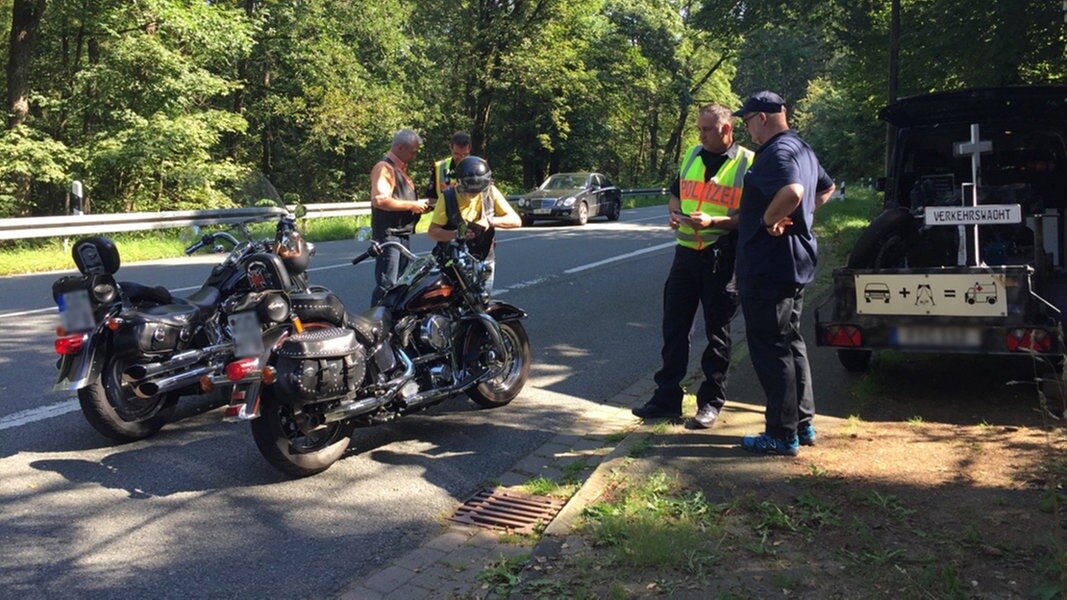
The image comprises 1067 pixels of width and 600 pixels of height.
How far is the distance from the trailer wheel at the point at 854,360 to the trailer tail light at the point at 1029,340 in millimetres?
1370

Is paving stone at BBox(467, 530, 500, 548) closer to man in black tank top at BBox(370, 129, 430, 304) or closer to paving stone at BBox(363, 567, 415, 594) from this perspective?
paving stone at BBox(363, 567, 415, 594)

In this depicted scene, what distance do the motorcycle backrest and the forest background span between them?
1081 cm

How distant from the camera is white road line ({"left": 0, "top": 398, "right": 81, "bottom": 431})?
5.48m

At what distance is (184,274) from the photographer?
12344mm

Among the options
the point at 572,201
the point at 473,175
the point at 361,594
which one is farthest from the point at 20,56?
the point at 361,594

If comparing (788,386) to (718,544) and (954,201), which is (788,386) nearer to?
(718,544)

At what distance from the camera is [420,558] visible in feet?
12.7

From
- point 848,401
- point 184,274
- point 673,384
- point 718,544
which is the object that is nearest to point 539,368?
point 673,384

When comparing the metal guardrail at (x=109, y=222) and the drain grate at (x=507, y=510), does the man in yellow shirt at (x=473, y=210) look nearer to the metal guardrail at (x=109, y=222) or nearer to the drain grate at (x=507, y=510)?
the drain grate at (x=507, y=510)

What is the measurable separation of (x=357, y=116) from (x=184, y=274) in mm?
20957

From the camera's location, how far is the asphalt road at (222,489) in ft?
12.1

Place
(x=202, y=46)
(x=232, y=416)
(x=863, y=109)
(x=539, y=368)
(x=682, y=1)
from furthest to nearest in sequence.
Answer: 1. (x=682, y=1)
2. (x=863, y=109)
3. (x=202, y=46)
4. (x=539, y=368)
5. (x=232, y=416)

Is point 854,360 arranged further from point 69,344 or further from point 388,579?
point 69,344

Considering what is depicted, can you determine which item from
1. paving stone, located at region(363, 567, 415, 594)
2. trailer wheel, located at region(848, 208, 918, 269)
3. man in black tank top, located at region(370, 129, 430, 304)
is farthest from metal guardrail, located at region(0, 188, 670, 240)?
paving stone, located at region(363, 567, 415, 594)
